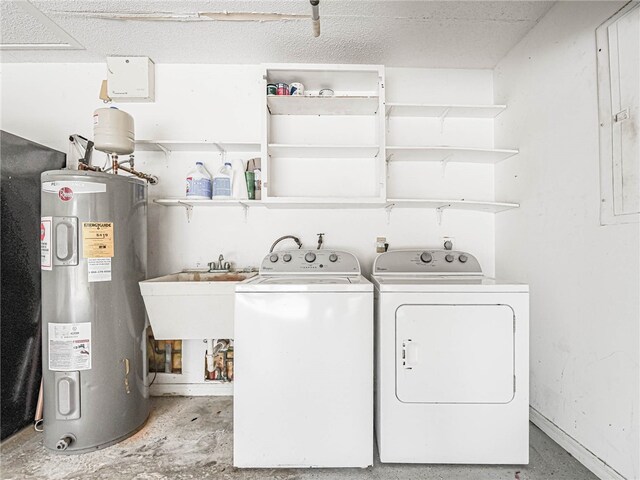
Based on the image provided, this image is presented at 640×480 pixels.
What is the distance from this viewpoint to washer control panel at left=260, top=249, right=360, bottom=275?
6.66 ft

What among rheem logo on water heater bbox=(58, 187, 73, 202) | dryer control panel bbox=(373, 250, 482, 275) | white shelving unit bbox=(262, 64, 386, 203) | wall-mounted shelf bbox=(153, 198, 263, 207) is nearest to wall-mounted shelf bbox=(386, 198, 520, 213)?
white shelving unit bbox=(262, 64, 386, 203)

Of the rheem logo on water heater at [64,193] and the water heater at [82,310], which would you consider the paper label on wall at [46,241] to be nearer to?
the water heater at [82,310]

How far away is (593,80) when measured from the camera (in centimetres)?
151

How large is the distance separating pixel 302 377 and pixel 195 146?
1.73m

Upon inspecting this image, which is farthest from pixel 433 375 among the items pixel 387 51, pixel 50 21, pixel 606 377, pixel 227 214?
pixel 50 21

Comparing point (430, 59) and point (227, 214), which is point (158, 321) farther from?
point (430, 59)

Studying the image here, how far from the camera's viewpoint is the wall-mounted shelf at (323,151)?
6.80ft

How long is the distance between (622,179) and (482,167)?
3.56 feet

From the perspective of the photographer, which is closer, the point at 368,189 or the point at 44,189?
the point at 44,189

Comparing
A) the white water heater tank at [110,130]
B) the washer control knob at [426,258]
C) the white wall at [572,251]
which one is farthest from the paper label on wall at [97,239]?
the white wall at [572,251]

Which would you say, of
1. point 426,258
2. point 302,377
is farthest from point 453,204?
point 302,377

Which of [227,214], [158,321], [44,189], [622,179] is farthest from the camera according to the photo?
[227,214]

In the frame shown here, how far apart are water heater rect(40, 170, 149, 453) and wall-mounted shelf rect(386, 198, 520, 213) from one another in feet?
5.60

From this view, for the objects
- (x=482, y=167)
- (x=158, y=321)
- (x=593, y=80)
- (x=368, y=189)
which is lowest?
(x=158, y=321)
